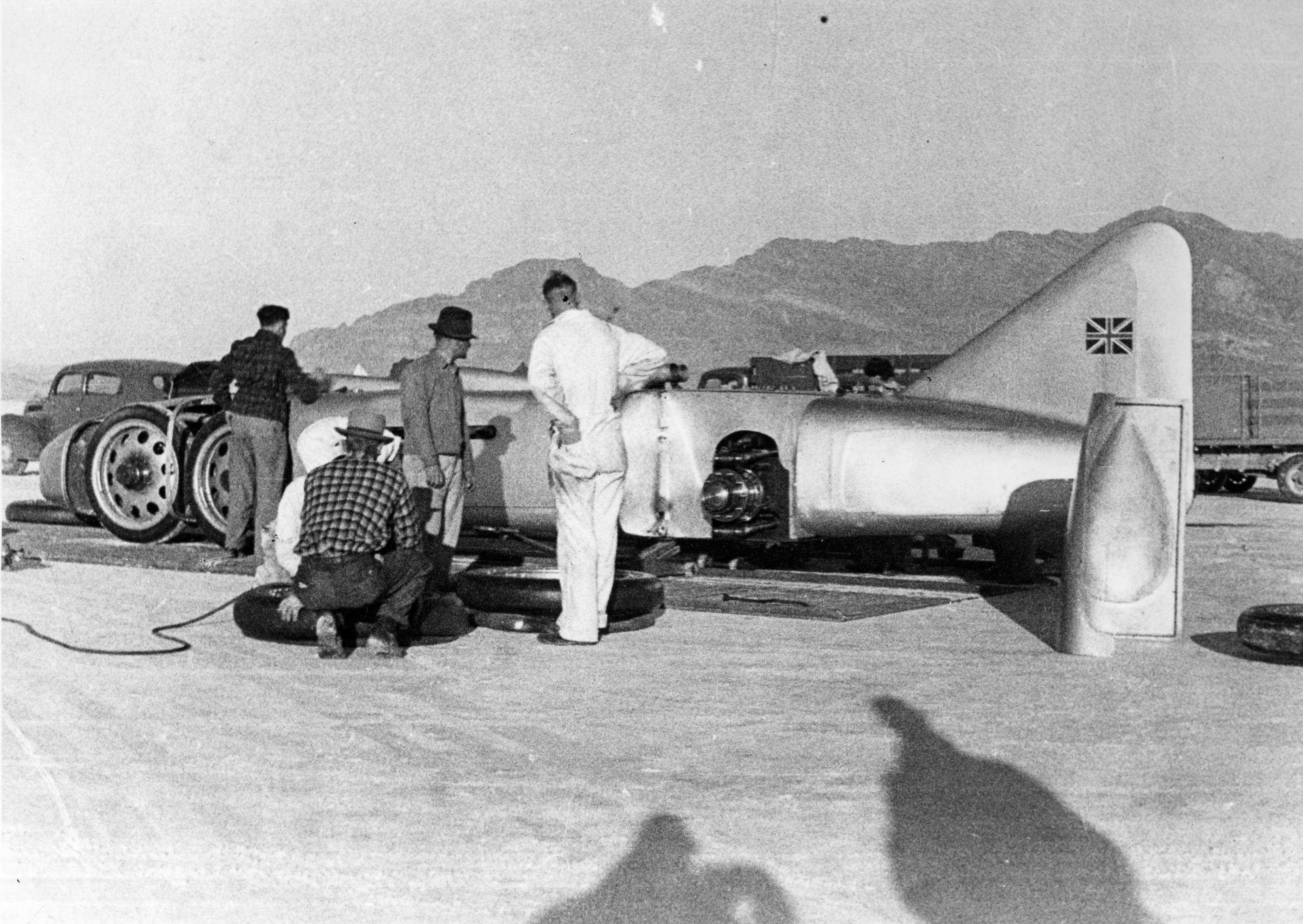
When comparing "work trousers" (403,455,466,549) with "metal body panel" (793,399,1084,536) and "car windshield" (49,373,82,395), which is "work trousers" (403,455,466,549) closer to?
"metal body panel" (793,399,1084,536)

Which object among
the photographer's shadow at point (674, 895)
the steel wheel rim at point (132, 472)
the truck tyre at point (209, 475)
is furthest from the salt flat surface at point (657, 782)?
the steel wheel rim at point (132, 472)

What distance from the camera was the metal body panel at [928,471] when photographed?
883 centimetres

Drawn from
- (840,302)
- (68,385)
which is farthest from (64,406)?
(840,302)

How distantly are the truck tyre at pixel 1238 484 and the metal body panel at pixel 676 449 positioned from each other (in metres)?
17.9

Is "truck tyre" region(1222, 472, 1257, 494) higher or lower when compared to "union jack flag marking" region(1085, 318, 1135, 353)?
lower

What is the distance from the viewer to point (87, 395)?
23.5m

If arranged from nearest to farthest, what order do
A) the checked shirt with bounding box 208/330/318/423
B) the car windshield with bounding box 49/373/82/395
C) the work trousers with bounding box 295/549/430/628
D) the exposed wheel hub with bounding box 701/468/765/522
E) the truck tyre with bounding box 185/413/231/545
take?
the work trousers with bounding box 295/549/430/628 < the exposed wheel hub with bounding box 701/468/765/522 < the checked shirt with bounding box 208/330/318/423 < the truck tyre with bounding box 185/413/231/545 < the car windshield with bounding box 49/373/82/395

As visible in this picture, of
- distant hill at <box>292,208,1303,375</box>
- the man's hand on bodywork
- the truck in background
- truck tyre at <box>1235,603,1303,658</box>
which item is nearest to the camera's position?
truck tyre at <box>1235,603,1303,658</box>

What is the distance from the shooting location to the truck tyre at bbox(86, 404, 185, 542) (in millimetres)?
12531

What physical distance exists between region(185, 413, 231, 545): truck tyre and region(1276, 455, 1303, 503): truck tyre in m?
17.1

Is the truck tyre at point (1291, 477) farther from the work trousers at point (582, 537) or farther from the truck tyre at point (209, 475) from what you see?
the work trousers at point (582, 537)

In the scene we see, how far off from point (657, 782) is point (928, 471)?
4601 mm

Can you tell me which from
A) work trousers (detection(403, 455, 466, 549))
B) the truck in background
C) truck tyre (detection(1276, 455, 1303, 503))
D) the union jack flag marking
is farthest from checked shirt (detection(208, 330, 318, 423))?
truck tyre (detection(1276, 455, 1303, 503))

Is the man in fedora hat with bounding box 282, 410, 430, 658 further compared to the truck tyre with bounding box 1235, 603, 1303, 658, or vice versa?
the truck tyre with bounding box 1235, 603, 1303, 658
